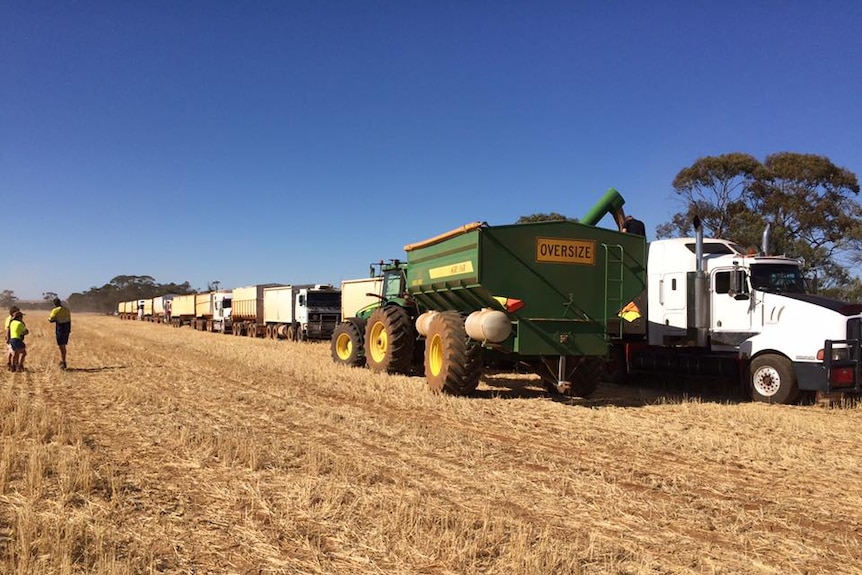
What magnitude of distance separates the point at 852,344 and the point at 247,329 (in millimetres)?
30713

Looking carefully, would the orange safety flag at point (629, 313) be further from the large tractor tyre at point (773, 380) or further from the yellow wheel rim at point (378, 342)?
the yellow wheel rim at point (378, 342)

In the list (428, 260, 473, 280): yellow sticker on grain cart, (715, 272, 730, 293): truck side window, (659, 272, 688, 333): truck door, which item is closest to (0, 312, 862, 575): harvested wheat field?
(428, 260, 473, 280): yellow sticker on grain cart

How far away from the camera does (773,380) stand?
1061 centimetres

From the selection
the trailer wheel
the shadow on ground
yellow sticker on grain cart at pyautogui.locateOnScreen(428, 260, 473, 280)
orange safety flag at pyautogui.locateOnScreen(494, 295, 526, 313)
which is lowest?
the shadow on ground

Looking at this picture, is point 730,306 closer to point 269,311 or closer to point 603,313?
point 603,313

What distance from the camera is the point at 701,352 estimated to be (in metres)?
12.0

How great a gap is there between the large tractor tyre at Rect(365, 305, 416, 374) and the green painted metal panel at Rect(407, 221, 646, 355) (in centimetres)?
244

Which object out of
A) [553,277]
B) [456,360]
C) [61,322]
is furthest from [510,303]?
[61,322]

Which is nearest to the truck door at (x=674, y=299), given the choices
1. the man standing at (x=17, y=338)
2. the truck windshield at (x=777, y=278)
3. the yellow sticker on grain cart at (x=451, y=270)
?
the truck windshield at (x=777, y=278)

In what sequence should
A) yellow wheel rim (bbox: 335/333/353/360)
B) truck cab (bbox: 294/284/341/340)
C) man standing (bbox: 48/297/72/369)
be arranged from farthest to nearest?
truck cab (bbox: 294/284/341/340), yellow wheel rim (bbox: 335/333/353/360), man standing (bbox: 48/297/72/369)

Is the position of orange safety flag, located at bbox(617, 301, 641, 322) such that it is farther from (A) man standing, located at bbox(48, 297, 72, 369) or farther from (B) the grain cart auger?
(A) man standing, located at bbox(48, 297, 72, 369)

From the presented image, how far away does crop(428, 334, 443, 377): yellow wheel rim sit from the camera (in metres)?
10.7

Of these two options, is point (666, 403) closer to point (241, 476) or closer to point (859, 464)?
point (859, 464)

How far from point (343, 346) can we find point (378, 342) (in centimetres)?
212
